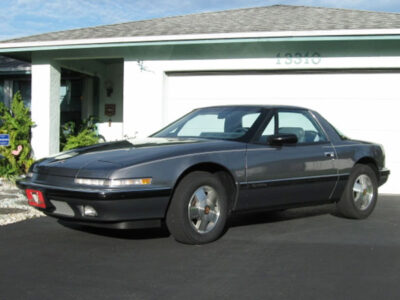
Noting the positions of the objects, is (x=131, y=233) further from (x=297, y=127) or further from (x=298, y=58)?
(x=298, y=58)

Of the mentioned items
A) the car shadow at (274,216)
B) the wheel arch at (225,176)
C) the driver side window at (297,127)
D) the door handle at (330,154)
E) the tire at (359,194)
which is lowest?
the car shadow at (274,216)

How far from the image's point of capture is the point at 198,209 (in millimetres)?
4820

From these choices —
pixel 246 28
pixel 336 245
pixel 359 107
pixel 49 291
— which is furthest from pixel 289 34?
pixel 49 291

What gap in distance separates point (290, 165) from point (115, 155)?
1.91 metres

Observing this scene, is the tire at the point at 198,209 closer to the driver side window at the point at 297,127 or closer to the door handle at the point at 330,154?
the driver side window at the point at 297,127

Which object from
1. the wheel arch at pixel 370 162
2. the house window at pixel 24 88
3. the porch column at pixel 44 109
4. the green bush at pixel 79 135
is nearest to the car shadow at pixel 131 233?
the wheel arch at pixel 370 162

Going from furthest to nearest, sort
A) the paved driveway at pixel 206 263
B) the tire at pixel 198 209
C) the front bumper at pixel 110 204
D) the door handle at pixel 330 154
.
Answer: the door handle at pixel 330 154 → the tire at pixel 198 209 → the front bumper at pixel 110 204 → the paved driveway at pixel 206 263

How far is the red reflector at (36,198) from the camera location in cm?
479

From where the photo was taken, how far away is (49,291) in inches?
139

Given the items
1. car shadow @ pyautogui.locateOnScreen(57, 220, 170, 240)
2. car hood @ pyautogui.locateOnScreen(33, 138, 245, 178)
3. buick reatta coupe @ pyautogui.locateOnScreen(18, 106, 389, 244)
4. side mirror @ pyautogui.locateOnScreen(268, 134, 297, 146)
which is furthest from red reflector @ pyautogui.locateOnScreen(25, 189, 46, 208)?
side mirror @ pyautogui.locateOnScreen(268, 134, 297, 146)

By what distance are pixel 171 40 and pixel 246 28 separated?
55.5 inches

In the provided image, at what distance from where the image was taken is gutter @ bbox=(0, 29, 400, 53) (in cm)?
876

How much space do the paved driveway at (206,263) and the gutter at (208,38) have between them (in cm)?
393

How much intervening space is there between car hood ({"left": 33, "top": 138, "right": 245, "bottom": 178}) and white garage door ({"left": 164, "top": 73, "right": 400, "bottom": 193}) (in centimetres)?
442
